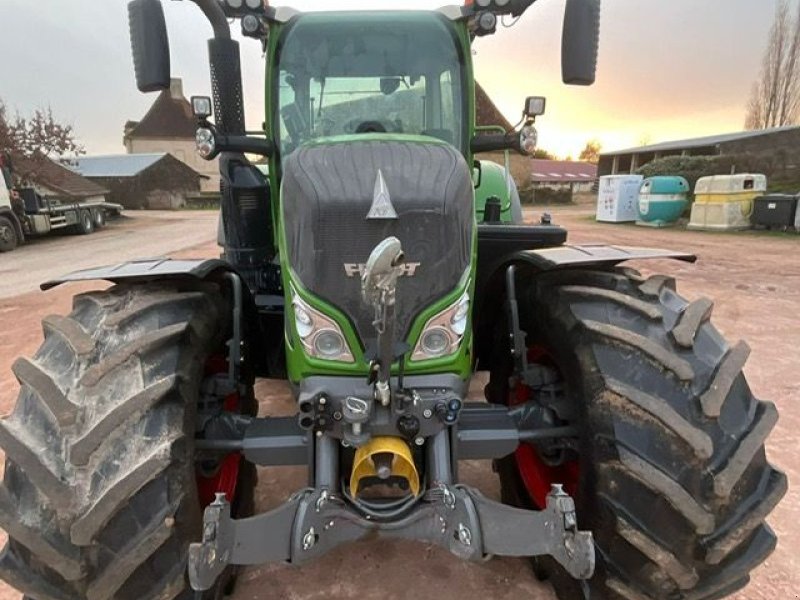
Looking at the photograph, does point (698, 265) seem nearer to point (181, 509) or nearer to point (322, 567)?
point (322, 567)

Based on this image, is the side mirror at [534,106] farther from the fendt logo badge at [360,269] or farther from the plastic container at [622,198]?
the plastic container at [622,198]

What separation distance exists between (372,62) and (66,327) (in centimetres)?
191

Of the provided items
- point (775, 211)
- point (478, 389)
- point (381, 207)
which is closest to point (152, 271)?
point (381, 207)

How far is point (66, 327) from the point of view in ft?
6.40

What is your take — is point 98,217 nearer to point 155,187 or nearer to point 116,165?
point 155,187

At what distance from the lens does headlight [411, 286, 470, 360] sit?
6.59ft

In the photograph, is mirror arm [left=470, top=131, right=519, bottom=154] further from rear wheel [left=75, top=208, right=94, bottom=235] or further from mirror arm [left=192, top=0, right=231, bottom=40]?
rear wheel [left=75, top=208, right=94, bottom=235]

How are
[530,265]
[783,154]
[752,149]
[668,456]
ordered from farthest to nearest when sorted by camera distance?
[752,149] < [783,154] < [530,265] < [668,456]

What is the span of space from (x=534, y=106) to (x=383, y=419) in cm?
213

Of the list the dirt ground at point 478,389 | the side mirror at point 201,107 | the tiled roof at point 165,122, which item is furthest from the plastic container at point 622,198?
the tiled roof at point 165,122

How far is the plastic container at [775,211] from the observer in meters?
15.6

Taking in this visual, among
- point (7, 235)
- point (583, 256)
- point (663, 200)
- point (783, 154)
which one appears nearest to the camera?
point (583, 256)

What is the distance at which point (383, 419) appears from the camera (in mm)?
1872

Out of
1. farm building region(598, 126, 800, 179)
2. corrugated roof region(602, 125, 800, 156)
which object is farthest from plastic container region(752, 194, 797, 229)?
corrugated roof region(602, 125, 800, 156)
